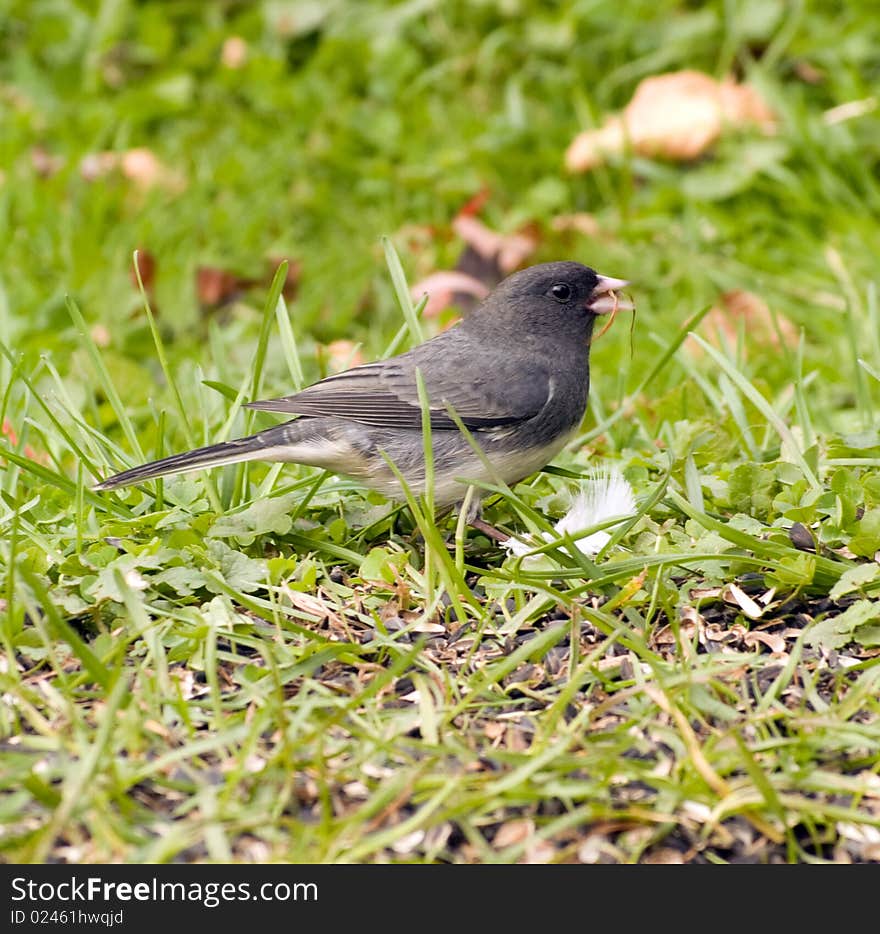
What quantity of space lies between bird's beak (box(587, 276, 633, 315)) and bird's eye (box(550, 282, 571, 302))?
0.07 metres

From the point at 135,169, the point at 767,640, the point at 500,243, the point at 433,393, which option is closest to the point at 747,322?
the point at 500,243

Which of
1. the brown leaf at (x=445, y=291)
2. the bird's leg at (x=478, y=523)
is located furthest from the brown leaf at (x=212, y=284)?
the bird's leg at (x=478, y=523)

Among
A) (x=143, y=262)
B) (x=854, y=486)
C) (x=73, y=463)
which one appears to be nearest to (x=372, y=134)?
(x=143, y=262)

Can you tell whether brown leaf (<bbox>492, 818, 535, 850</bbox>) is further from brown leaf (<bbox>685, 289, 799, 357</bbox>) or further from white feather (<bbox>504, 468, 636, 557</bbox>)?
brown leaf (<bbox>685, 289, 799, 357</bbox>)

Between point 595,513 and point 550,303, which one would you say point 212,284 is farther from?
point 595,513

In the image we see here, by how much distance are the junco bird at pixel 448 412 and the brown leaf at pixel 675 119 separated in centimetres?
230

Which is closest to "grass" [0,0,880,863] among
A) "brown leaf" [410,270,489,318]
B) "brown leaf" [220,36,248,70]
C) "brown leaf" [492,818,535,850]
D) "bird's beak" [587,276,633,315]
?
"brown leaf" [492,818,535,850]

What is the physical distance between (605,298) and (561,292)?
133 millimetres

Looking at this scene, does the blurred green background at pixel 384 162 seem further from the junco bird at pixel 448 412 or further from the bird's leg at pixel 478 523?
the bird's leg at pixel 478 523

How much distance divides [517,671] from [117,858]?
82cm

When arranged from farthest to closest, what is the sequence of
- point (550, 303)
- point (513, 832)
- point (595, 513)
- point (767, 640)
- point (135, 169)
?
1. point (135, 169)
2. point (550, 303)
3. point (595, 513)
4. point (767, 640)
5. point (513, 832)

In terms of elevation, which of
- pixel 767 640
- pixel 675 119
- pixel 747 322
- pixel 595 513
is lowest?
pixel 747 322

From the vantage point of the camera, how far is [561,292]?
3.50 metres

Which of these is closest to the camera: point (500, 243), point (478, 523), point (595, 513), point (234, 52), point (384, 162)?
point (595, 513)
